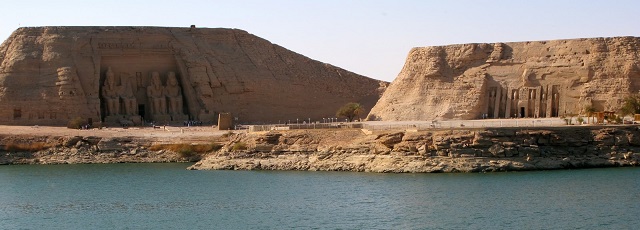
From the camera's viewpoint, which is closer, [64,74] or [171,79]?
[64,74]

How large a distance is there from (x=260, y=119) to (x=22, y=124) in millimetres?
16847

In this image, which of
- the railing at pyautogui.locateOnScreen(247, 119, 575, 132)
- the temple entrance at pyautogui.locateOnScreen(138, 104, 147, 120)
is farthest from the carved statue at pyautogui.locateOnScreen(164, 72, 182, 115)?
the railing at pyautogui.locateOnScreen(247, 119, 575, 132)

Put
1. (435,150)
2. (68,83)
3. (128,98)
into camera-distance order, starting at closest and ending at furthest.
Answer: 1. (435,150)
2. (68,83)
3. (128,98)

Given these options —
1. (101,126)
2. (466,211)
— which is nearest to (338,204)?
(466,211)

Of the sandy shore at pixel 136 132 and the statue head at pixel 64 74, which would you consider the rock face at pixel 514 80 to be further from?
the statue head at pixel 64 74

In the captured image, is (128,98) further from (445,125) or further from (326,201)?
(326,201)

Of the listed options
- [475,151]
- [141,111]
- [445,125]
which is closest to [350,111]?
[141,111]

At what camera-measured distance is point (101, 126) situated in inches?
3095

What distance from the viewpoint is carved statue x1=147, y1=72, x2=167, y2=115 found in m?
84.2

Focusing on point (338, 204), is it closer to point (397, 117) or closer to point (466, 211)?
point (466, 211)

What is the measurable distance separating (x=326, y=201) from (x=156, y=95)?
4082cm

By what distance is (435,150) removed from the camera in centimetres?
5491

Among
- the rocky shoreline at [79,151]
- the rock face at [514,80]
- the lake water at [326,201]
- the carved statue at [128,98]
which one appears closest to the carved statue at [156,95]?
the carved statue at [128,98]

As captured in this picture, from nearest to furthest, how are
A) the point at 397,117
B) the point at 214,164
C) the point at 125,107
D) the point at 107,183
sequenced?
the point at 107,183, the point at 214,164, the point at 397,117, the point at 125,107
